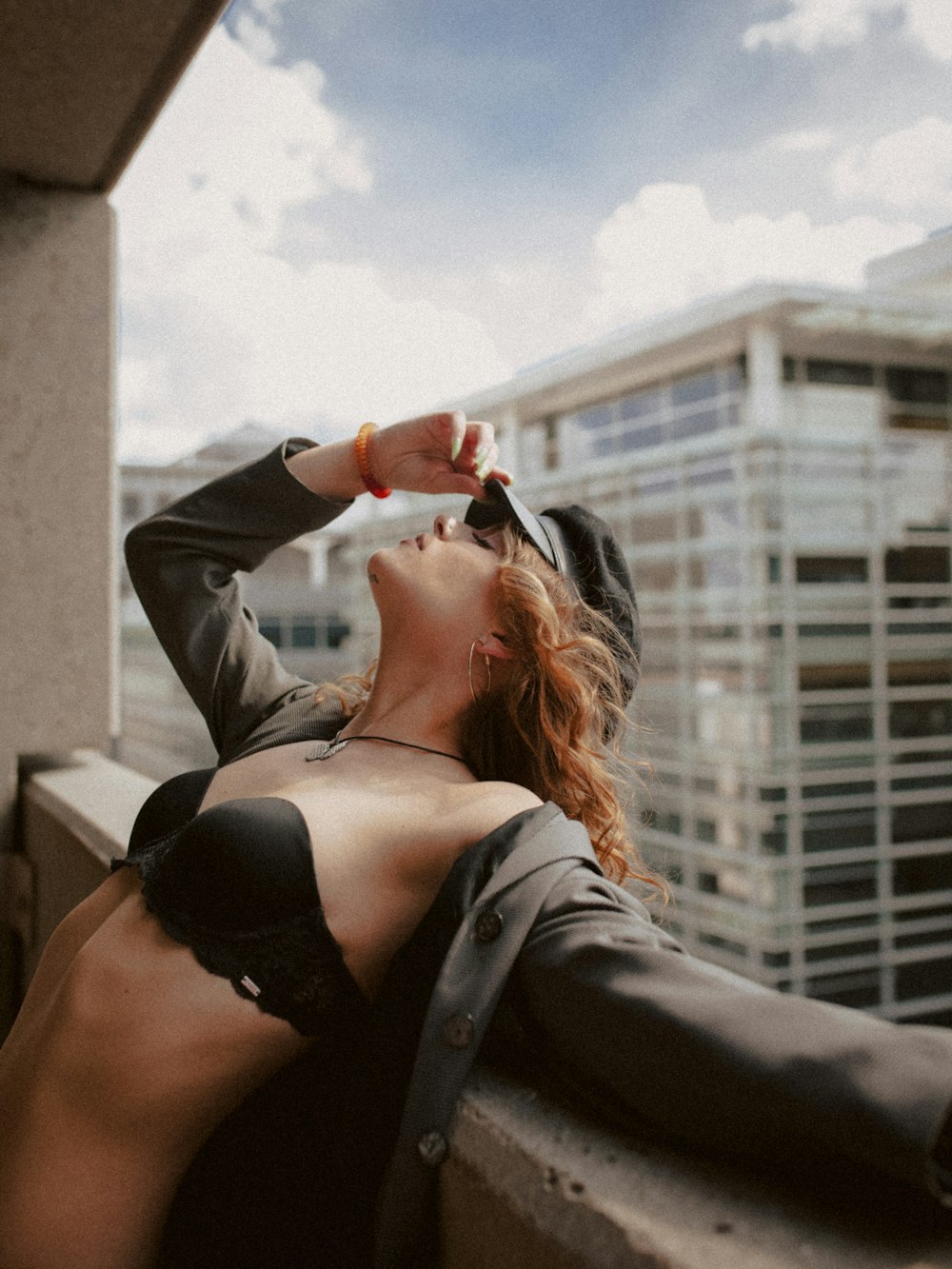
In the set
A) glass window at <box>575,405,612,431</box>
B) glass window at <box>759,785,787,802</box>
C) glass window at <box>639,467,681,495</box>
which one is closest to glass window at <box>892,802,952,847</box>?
glass window at <box>759,785,787,802</box>

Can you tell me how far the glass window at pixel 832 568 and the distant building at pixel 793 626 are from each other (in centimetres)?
7

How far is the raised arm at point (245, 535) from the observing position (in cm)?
148

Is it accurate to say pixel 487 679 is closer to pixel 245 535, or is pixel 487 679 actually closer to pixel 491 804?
pixel 491 804

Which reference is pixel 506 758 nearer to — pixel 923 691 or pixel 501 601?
pixel 501 601

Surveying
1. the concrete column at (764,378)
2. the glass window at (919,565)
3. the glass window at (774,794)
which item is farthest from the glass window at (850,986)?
the concrete column at (764,378)

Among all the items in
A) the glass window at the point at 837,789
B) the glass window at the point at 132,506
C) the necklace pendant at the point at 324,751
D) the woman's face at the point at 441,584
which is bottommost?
the glass window at the point at 837,789

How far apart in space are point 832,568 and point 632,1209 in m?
33.4

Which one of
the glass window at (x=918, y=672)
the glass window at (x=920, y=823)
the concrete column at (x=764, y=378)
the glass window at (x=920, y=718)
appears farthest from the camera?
the glass window at (x=920, y=718)

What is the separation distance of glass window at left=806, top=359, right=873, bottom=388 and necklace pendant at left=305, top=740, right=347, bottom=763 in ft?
96.5

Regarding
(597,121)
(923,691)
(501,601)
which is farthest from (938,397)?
(501,601)

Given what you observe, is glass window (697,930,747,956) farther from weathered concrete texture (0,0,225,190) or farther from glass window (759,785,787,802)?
weathered concrete texture (0,0,225,190)

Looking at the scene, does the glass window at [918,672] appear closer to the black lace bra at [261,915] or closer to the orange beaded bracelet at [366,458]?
the orange beaded bracelet at [366,458]

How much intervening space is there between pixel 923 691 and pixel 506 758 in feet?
118

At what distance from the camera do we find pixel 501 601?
1.30 m
